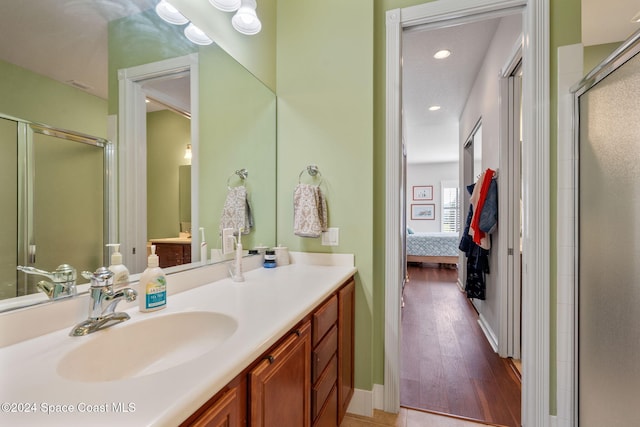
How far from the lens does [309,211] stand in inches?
67.6

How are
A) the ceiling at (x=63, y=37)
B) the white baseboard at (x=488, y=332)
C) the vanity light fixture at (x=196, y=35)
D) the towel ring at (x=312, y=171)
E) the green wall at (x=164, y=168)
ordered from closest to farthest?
→ the ceiling at (x=63, y=37) < the green wall at (x=164, y=168) < the vanity light fixture at (x=196, y=35) < the towel ring at (x=312, y=171) < the white baseboard at (x=488, y=332)

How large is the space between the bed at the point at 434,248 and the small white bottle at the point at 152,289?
5.94m

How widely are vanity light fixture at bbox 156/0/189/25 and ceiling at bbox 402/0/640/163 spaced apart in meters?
1.29

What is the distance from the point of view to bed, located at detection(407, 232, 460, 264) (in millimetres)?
Result: 6145

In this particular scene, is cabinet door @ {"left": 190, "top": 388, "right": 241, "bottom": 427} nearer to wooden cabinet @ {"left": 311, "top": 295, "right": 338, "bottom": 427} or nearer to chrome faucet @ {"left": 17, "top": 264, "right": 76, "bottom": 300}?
wooden cabinet @ {"left": 311, "top": 295, "right": 338, "bottom": 427}

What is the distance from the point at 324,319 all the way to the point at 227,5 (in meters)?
1.57

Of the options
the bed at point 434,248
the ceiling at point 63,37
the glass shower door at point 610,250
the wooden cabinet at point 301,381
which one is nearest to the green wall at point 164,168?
the ceiling at point 63,37

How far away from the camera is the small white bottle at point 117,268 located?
969 millimetres

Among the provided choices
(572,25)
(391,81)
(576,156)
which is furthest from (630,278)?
(391,81)

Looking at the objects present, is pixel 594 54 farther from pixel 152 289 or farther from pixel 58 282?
pixel 58 282

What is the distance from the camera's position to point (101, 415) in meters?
0.46

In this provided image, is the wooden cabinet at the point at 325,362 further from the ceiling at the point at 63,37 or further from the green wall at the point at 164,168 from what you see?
the ceiling at the point at 63,37

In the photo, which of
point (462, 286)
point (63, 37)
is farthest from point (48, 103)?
point (462, 286)

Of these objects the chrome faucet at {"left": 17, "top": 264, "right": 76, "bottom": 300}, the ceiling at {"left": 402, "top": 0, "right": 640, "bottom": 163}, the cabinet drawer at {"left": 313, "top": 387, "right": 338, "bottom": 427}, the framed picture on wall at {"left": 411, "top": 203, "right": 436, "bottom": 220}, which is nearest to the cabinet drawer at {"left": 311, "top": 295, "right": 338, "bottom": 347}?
the cabinet drawer at {"left": 313, "top": 387, "right": 338, "bottom": 427}
